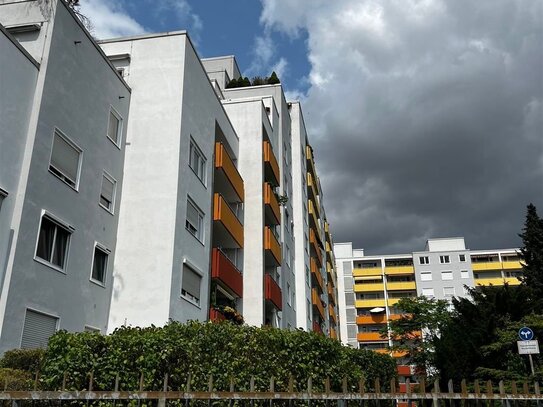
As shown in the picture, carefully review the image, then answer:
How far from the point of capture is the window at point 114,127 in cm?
1748

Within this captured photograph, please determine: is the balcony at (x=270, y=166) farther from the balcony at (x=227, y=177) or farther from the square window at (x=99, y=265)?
the square window at (x=99, y=265)

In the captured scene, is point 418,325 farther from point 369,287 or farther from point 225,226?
point 369,287

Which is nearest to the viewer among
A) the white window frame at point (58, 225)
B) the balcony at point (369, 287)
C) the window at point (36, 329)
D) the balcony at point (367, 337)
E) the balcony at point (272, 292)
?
the window at point (36, 329)

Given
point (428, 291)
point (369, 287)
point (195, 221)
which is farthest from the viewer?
point (369, 287)

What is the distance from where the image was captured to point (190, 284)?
18234mm

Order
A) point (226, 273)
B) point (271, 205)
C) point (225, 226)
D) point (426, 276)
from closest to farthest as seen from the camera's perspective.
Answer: point (226, 273)
point (225, 226)
point (271, 205)
point (426, 276)

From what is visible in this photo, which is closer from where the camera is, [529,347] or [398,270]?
[529,347]

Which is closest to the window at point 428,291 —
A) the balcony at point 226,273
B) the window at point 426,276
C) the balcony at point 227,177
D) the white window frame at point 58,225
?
the window at point 426,276

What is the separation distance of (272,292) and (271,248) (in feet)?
7.44

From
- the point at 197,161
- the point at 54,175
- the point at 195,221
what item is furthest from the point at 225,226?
the point at 54,175

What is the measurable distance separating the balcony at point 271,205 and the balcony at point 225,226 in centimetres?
260

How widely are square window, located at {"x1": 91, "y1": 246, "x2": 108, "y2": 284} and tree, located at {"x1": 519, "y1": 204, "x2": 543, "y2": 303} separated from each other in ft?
110

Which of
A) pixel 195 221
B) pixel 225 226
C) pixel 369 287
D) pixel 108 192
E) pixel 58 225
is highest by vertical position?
pixel 369 287

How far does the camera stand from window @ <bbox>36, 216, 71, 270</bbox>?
12953 millimetres
